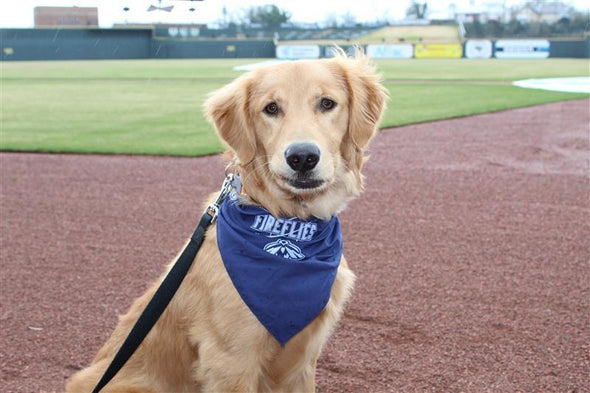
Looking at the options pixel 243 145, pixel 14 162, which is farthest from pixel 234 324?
pixel 14 162

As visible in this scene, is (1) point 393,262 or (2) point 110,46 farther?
(2) point 110,46

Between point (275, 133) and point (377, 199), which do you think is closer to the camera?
point (275, 133)

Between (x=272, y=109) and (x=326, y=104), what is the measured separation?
0.94 feet

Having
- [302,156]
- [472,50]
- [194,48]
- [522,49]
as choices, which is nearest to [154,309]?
[302,156]

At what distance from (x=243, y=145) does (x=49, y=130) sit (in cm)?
1462

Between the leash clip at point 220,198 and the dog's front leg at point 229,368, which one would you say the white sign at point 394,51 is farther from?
the dog's front leg at point 229,368

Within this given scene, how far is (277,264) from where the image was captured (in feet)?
11.4

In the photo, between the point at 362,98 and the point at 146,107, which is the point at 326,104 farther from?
the point at 146,107

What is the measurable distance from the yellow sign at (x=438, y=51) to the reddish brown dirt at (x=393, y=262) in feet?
175

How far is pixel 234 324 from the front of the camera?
331cm

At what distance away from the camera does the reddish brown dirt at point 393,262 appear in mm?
4754

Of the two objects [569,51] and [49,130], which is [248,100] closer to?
[49,130]

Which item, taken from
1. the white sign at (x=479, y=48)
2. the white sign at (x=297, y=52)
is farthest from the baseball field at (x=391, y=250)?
the white sign at (x=479, y=48)

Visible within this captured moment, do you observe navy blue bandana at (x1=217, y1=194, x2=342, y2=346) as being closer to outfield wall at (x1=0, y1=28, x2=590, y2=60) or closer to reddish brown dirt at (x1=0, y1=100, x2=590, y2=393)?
reddish brown dirt at (x1=0, y1=100, x2=590, y2=393)
